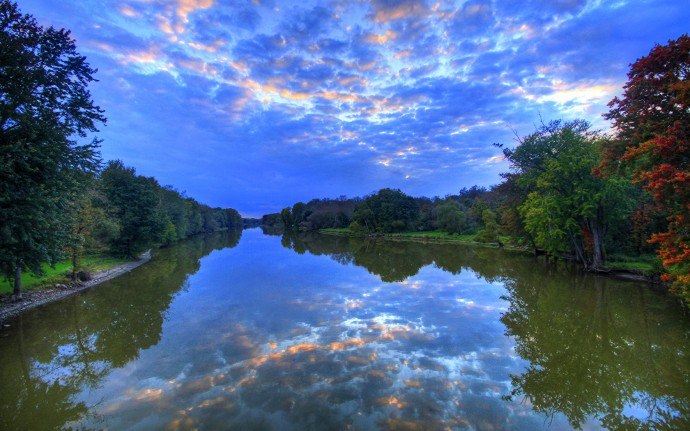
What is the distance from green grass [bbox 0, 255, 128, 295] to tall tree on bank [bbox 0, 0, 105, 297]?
2902 mm

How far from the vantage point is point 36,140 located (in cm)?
1287

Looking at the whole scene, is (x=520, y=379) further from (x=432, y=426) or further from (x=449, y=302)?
(x=449, y=302)

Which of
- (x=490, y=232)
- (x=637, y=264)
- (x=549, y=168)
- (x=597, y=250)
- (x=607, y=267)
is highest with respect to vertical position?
(x=549, y=168)

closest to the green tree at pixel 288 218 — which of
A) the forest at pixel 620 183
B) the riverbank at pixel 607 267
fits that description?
the riverbank at pixel 607 267

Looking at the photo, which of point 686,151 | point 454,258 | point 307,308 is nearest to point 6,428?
point 307,308

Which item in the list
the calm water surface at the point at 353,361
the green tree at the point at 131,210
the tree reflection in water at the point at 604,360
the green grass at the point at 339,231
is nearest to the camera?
the calm water surface at the point at 353,361

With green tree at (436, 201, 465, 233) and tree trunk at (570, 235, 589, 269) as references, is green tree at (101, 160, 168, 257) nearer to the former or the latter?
tree trunk at (570, 235, 589, 269)

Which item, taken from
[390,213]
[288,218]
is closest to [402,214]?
[390,213]

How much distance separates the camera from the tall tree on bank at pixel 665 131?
9.26m

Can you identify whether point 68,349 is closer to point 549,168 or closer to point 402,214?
point 549,168

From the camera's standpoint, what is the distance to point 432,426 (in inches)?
245

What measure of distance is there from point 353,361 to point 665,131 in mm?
12455

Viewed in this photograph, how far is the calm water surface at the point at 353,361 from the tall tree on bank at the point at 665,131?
3.60 meters

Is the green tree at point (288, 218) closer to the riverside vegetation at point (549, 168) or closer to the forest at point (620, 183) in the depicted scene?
the forest at point (620, 183)
